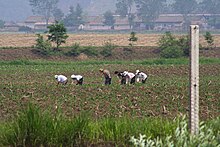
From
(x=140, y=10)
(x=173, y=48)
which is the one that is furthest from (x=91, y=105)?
(x=140, y=10)

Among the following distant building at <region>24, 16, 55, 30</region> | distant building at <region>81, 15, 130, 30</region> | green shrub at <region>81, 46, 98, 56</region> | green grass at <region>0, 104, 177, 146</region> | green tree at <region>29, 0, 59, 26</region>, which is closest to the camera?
green grass at <region>0, 104, 177, 146</region>

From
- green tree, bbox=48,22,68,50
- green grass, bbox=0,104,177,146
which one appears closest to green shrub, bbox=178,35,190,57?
green tree, bbox=48,22,68,50

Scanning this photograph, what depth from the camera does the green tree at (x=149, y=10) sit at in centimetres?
13438

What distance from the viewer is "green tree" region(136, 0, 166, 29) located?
134m

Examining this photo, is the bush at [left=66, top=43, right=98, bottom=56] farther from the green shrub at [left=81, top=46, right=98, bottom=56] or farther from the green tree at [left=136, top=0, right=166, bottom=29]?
the green tree at [left=136, top=0, right=166, bottom=29]

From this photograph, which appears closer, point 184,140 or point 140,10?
point 184,140

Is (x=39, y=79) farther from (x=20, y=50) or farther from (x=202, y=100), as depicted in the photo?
(x=20, y=50)

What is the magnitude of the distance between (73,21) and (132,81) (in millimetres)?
106677

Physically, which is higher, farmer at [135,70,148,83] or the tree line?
farmer at [135,70,148,83]

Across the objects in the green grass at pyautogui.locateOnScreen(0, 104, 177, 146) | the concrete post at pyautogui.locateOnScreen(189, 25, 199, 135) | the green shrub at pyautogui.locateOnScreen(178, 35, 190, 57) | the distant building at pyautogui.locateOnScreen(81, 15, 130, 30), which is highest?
the concrete post at pyautogui.locateOnScreen(189, 25, 199, 135)

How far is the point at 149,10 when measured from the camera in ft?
456

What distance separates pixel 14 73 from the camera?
99.9ft

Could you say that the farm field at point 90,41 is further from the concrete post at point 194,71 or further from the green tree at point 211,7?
the green tree at point 211,7

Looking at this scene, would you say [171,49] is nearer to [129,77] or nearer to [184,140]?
[129,77]
